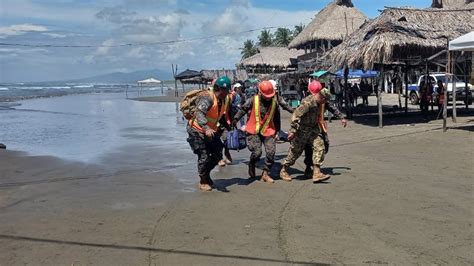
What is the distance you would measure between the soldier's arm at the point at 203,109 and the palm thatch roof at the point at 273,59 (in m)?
34.5

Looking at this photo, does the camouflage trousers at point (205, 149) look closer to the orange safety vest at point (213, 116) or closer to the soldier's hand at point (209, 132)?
the orange safety vest at point (213, 116)

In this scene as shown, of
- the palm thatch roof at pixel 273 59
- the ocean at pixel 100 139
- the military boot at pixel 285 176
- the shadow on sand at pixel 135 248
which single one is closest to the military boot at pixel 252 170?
the military boot at pixel 285 176

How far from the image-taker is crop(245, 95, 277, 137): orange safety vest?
25.2 ft

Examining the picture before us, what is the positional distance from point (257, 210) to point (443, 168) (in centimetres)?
392

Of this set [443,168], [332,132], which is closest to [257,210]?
[443,168]

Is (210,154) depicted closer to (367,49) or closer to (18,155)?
(18,155)

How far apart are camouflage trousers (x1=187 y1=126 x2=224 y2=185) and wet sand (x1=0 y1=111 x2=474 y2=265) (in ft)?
1.30

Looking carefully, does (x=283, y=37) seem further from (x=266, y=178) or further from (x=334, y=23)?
(x=266, y=178)

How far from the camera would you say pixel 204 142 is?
23.5 ft

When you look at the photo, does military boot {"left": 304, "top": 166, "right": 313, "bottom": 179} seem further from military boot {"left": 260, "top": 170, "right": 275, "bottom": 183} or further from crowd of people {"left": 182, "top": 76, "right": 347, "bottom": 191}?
military boot {"left": 260, "top": 170, "right": 275, "bottom": 183}

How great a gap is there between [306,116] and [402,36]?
9023 millimetres

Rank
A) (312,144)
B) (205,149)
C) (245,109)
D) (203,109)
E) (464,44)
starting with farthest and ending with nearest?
1. (464,44)
2. (245,109)
3. (312,144)
4. (205,149)
5. (203,109)

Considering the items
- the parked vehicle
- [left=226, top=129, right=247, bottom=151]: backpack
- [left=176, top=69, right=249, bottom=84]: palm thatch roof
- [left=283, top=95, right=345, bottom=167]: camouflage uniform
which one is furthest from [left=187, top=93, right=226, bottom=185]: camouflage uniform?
[left=176, top=69, right=249, bottom=84]: palm thatch roof

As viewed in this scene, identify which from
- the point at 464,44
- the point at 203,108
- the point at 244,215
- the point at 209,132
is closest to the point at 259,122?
the point at 203,108
